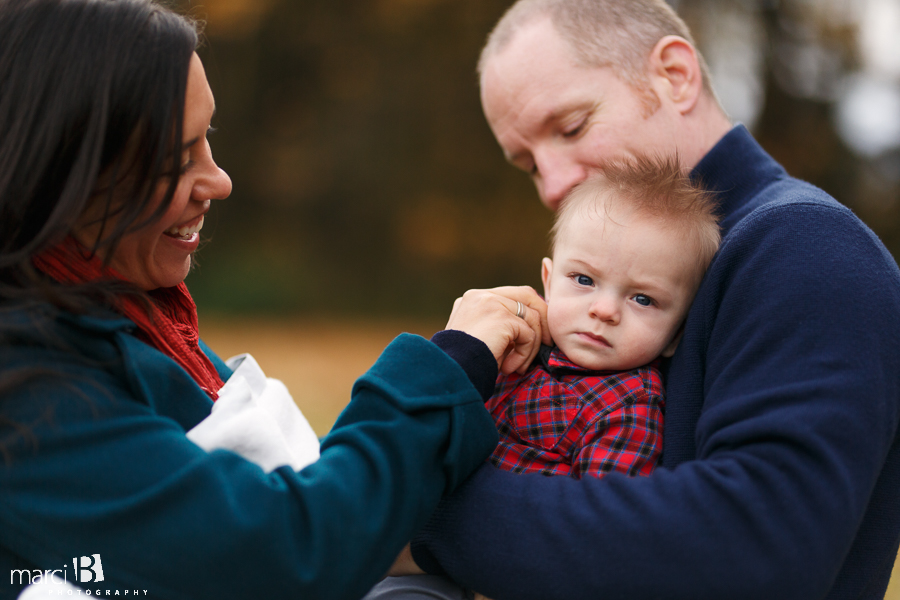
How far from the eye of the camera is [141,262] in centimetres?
162

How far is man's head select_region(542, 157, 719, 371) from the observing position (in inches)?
67.6

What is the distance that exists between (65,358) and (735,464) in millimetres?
1140

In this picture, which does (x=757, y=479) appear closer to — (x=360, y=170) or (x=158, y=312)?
(x=158, y=312)

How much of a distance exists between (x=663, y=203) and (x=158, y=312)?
1.10 metres

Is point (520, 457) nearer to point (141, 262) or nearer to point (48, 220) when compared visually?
point (141, 262)

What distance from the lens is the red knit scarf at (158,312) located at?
4.62 feet

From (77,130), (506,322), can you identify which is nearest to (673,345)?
(506,322)

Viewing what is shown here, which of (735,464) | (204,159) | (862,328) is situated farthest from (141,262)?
(862,328)

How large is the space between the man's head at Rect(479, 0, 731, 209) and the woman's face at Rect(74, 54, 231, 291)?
0.98 meters

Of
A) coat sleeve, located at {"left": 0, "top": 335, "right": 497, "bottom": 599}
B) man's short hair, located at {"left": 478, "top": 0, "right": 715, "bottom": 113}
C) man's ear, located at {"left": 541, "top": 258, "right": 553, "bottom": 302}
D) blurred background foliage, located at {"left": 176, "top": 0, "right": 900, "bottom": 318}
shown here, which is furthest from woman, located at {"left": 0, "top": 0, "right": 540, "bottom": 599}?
blurred background foliage, located at {"left": 176, "top": 0, "right": 900, "bottom": 318}

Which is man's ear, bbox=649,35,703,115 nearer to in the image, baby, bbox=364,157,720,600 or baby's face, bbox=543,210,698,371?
baby, bbox=364,157,720,600

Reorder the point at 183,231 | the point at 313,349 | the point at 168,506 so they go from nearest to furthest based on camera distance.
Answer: the point at 168,506 → the point at 183,231 → the point at 313,349

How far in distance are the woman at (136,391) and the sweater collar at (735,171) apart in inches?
30.5

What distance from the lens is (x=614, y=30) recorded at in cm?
221
